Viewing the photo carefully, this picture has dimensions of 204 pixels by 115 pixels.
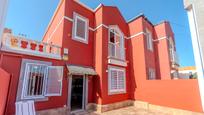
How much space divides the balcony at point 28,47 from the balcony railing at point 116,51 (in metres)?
5.03

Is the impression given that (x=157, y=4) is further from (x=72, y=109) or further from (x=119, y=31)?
(x=72, y=109)

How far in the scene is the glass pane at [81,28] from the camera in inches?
425

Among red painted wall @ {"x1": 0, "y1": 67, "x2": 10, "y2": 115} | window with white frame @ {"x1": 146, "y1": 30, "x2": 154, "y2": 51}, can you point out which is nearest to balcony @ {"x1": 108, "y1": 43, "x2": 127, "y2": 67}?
window with white frame @ {"x1": 146, "y1": 30, "x2": 154, "y2": 51}

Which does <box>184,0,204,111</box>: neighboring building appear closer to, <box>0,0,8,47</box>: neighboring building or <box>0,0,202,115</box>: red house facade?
<box>0,0,8,47</box>: neighboring building

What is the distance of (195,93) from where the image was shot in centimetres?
834

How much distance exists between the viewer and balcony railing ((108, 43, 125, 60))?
12.0 metres

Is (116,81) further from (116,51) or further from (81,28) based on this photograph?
(81,28)

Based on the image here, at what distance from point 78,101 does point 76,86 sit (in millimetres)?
1482

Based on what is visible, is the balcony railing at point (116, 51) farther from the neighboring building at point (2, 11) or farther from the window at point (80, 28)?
the neighboring building at point (2, 11)

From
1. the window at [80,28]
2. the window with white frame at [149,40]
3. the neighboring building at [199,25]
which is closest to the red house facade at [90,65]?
the window at [80,28]

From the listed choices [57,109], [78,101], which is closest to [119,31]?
[78,101]

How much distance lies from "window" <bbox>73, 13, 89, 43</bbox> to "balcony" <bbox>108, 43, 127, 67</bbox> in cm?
266

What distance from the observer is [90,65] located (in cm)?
1120

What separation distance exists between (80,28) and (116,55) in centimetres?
447
